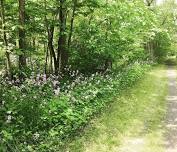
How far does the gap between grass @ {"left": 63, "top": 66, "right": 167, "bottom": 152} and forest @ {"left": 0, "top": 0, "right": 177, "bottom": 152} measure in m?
0.28

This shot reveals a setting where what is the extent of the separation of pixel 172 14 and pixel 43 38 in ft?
147

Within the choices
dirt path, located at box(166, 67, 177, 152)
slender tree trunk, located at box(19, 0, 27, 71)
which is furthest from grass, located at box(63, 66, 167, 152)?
slender tree trunk, located at box(19, 0, 27, 71)

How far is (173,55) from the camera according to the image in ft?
210

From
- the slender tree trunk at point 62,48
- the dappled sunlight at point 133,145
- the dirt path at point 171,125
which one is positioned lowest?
the dirt path at point 171,125

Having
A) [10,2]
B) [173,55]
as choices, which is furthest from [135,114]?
[173,55]

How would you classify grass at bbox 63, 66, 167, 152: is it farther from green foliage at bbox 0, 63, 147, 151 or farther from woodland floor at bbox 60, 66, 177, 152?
green foliage at bbox 0, 63, 147, 151

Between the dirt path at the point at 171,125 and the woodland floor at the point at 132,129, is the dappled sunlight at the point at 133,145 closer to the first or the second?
the woodland floor at the point at 132,129

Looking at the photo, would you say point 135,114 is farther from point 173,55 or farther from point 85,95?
point 173,55

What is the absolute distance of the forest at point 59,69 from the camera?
8.38m

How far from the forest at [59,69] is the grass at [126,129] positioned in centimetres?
28

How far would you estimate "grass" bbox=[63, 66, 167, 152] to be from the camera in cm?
926

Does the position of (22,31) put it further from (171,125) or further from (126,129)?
(171,125)

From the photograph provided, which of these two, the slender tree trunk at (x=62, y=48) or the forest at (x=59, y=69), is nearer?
the forest at (x=59, y=69)

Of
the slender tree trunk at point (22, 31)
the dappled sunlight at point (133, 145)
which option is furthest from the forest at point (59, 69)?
the dappled sunlight at point (133, 145)
